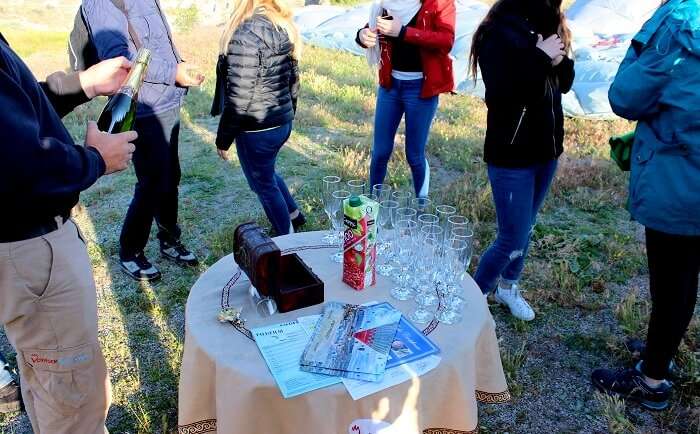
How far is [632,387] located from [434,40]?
2.82 metres

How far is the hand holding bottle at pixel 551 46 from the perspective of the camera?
9.80 ft

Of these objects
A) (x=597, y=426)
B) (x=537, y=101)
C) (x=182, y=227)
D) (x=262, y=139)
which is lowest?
(x=182, y=227)

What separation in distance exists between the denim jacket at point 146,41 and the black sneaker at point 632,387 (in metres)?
3.37

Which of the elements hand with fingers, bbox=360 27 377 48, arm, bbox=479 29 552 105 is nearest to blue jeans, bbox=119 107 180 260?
hand with fingers, bbox=360 27 377 48

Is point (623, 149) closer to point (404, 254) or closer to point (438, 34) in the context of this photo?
point (404, 254)

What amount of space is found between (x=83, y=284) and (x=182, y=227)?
3.24m

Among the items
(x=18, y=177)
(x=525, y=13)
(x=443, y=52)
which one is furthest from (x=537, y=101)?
(x=18, y=177)

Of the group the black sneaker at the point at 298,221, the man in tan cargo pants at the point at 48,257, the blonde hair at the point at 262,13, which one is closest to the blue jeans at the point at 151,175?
the blonde hair at the point at 262,13

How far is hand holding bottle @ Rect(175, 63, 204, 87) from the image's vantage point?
3885mm

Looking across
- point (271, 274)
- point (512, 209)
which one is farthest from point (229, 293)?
point (512, 209)

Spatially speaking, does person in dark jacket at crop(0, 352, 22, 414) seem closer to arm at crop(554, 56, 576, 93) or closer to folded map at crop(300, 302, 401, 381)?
folded map at crop(300, 302, 401, 381)

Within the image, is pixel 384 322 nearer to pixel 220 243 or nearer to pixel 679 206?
pixel 679 206

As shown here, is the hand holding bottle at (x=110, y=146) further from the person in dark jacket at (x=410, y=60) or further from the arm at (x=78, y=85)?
the person in dark jacket at (x=410, y=60)

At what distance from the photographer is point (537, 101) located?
3.11m
